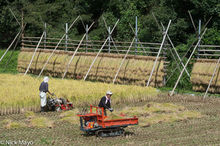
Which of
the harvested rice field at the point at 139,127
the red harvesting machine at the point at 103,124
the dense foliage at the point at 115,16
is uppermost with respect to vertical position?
the dense foliage at the point at 115,16

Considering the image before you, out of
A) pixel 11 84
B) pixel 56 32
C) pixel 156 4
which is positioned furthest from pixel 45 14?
pixel 11 84

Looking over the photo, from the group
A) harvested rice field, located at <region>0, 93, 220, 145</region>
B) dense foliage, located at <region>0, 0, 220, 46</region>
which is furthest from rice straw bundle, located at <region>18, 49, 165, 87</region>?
dense foliage, located at <region>0, 0, 220, 46</region>

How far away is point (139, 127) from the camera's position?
14000 millimetres

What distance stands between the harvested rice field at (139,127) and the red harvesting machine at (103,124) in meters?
0.22

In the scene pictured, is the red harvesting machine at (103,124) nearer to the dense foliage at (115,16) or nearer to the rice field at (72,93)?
the rice field at (72,93)

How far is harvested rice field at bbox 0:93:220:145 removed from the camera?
478 inches

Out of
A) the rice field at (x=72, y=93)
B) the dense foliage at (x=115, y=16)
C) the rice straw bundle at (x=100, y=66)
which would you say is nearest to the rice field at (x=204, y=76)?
the rice straw bundle at (x=100, y=66)

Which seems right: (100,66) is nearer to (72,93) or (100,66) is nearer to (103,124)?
(72,93)

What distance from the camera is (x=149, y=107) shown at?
56.3 feet

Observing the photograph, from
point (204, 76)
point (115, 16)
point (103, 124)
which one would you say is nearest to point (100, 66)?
point (204, 76)

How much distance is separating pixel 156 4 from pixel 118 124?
30.0 meters

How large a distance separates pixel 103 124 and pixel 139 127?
1960 mm

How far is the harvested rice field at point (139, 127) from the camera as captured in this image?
12.1m

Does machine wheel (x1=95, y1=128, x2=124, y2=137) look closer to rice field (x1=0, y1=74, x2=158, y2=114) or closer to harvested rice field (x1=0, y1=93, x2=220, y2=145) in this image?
harvested rice field (x1=0, y1=93, x2=220, y2=145)
